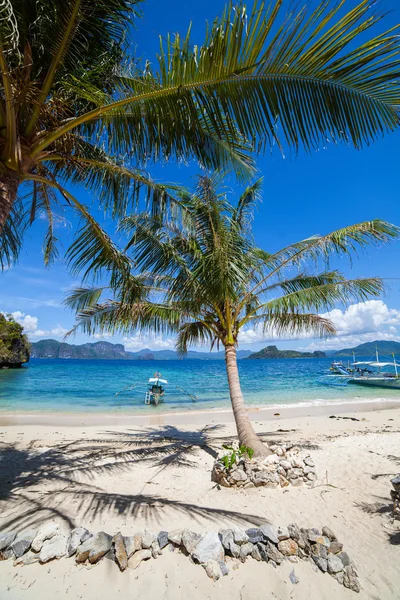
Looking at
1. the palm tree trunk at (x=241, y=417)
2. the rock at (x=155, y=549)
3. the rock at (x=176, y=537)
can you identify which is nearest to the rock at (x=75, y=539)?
the rock at (x=155, y=549)

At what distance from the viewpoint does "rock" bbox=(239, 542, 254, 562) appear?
2.91 metres

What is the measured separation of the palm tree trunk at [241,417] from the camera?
5734 millimetres

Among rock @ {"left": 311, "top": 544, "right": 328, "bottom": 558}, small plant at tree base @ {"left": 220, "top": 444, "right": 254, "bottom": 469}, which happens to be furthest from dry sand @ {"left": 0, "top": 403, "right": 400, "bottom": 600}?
small plant at tree base @ {"left": 220, "top": 444, "right": 254, "bottom": 469}

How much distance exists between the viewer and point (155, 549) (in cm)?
295

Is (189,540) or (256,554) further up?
(189,540)

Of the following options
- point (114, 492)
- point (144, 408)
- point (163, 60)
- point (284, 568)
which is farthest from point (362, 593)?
point (144, 408)

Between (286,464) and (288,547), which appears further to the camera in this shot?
(286,464)

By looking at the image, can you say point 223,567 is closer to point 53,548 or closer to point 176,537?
point 176,537

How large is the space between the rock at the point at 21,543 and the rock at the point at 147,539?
1058 mm

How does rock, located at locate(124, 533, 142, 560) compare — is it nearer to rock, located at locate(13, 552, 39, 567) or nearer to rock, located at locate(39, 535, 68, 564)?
rock, located at locate(39, 535, 68, 564)

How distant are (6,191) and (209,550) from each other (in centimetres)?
378

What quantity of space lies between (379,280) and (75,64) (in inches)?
247

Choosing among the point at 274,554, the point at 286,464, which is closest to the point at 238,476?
the point at 286,464

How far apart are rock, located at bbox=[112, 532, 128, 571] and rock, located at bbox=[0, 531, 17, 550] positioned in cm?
98
